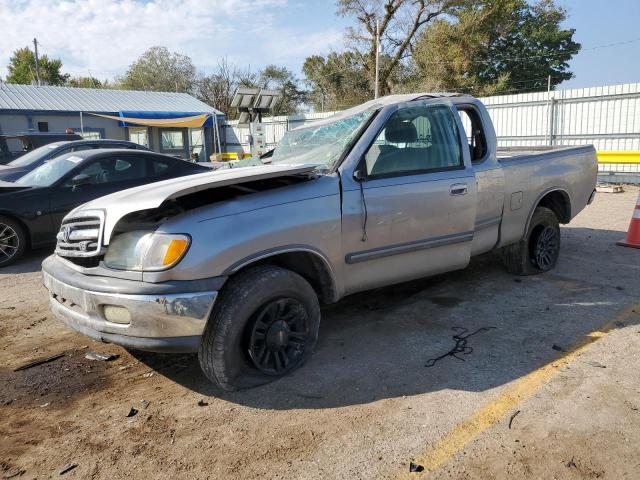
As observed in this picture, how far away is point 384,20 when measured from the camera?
3500 centimetres

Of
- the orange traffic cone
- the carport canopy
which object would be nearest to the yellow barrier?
the orange traffic cone

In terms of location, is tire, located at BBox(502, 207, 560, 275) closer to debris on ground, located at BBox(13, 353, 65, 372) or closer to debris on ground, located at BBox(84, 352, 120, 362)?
debris on ground, located at BBox(84, 352, 120, 362)

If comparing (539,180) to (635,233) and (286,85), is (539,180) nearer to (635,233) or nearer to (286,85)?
(635,233)


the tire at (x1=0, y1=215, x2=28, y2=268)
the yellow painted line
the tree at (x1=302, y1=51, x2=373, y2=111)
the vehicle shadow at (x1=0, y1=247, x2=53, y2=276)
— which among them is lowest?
the yellow painted line

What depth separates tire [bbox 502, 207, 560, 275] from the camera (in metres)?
5.50

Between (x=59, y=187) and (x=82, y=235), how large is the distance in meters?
4.49

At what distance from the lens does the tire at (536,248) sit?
5496mm

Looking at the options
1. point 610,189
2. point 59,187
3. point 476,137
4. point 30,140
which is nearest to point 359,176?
point 476,137

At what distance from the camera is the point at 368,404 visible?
3.11m

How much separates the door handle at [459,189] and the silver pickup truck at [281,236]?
2cm

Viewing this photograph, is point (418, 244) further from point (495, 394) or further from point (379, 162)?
point (495, 394)

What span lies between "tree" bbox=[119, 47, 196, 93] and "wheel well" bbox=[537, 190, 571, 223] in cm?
4936

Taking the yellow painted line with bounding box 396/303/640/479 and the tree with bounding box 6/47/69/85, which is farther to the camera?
the tree with bounding box 6/47/69/85

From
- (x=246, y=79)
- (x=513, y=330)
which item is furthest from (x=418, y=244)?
(x=246, y=79)
